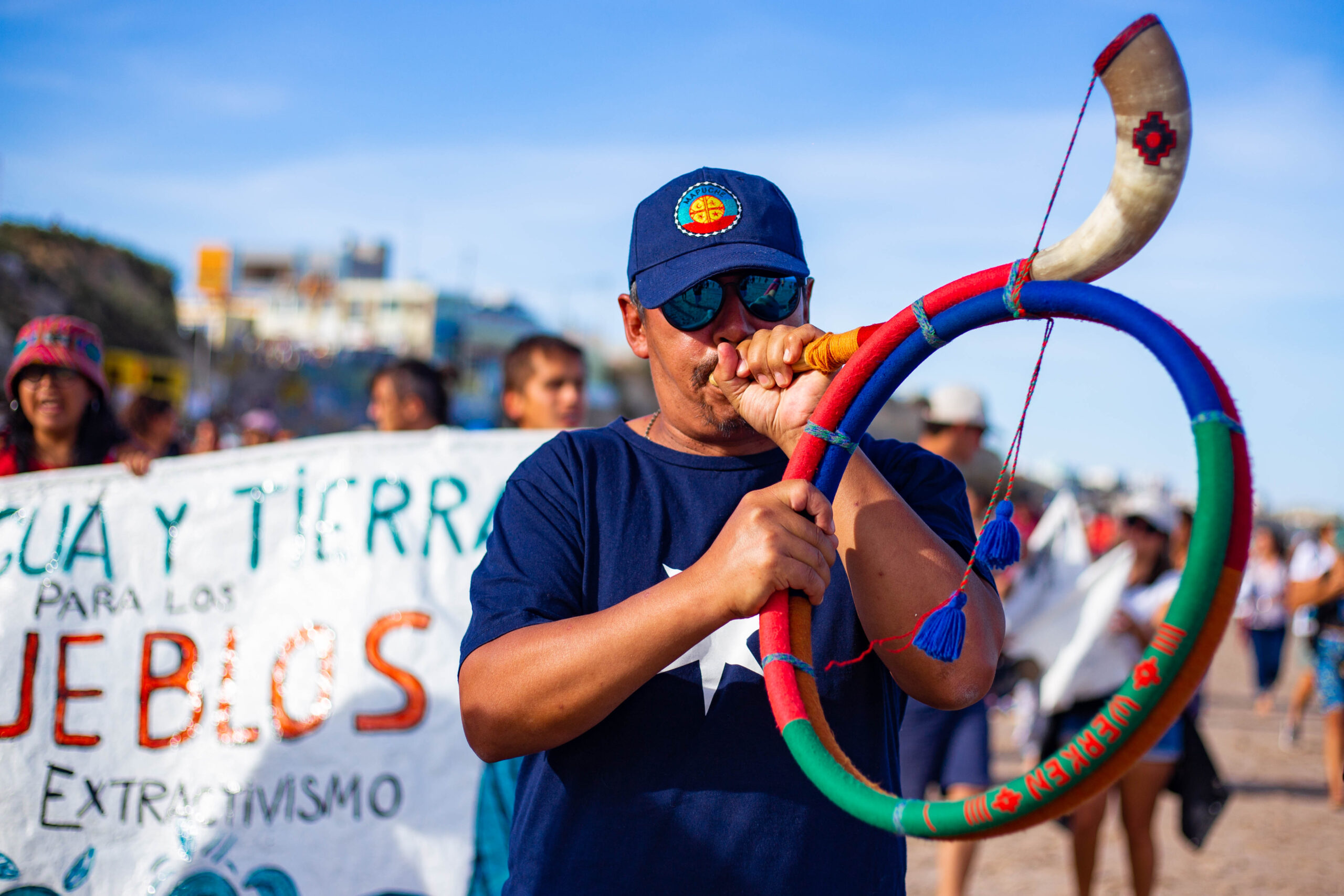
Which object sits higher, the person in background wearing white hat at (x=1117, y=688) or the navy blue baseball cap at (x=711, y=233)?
the navy blue baseball cap at (x=711, y=233)

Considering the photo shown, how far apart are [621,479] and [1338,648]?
7.74 meters

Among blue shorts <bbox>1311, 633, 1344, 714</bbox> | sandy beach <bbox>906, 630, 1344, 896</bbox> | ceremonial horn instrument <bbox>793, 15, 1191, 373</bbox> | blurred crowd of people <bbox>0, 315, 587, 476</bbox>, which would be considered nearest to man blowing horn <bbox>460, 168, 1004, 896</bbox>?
ceremonial horn instrument <bbox>793, 15, 1191, 373</bbox>

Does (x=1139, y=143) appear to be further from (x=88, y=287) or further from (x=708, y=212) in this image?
(x=88, y=287)

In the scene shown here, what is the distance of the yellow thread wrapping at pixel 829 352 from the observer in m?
1.59

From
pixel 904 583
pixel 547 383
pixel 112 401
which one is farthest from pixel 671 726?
pixel 112 401

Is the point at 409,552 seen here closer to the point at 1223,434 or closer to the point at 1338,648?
the point at 1223,434

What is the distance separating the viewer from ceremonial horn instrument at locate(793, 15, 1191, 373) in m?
1.26

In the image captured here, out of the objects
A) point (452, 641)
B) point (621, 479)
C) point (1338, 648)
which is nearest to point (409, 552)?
point (452, 641)

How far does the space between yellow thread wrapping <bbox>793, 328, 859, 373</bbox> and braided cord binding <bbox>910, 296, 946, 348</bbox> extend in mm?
107

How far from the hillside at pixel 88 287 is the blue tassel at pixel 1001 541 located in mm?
27105

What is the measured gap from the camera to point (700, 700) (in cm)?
165

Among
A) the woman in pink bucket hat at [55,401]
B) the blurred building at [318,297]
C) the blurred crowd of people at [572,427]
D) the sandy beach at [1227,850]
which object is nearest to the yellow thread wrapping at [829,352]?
the blurred crowd of people at [572,427]

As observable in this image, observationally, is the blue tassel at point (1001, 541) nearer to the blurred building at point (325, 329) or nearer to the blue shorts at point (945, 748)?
the blue shorts at point (945, 748)

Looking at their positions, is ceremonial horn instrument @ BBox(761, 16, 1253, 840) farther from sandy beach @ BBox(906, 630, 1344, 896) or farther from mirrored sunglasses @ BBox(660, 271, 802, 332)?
sandy beach @ BBox(906, 630, 1344, 896)
